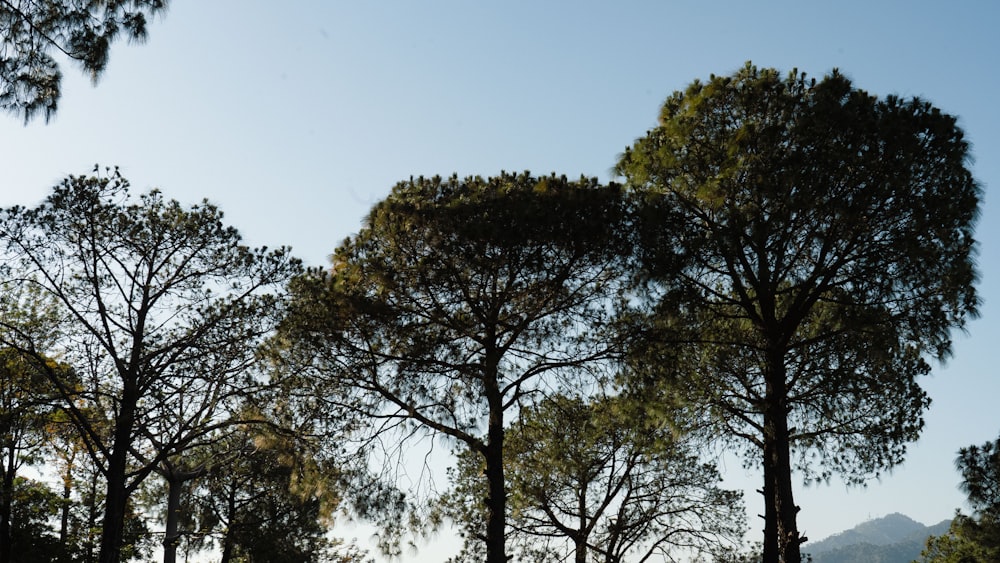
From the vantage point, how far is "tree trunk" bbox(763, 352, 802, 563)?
468 inches

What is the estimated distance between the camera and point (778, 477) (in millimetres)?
12094

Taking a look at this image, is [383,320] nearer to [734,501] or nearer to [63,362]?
[63,362]

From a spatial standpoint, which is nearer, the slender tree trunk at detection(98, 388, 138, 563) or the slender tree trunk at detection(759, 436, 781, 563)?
the slender tree trunk at detection(759, 436, 781, 563)

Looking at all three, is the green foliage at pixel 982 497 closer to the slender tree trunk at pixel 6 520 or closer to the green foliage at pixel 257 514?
the green foliage at pixel 257 514

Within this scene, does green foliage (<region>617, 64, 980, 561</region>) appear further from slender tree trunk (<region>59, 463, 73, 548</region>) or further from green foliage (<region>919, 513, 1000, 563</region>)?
slender tree trunk (<region>59, 463, 73, 548</region>)

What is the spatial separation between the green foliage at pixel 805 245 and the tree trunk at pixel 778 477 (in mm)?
31

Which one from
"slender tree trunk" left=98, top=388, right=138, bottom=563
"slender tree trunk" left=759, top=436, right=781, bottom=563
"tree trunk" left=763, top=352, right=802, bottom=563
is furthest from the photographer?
"slender tree trunk" left=98, top=388, right=138, bottom=563

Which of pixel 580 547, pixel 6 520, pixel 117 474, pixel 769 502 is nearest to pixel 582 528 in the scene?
pixel 580 547

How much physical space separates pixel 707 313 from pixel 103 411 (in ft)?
39.9

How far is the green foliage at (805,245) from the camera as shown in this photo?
1200 cm

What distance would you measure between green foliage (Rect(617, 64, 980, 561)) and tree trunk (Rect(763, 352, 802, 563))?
1.2 inches

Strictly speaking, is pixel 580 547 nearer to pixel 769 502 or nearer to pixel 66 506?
pixel 769 502

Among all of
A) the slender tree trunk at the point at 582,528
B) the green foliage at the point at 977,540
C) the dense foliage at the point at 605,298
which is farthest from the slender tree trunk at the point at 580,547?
the green foliage at the point at 977,540

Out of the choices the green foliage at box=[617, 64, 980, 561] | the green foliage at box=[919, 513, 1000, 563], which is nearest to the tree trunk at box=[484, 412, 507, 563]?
the green foliage at box=[617, 64, 980, 561]
